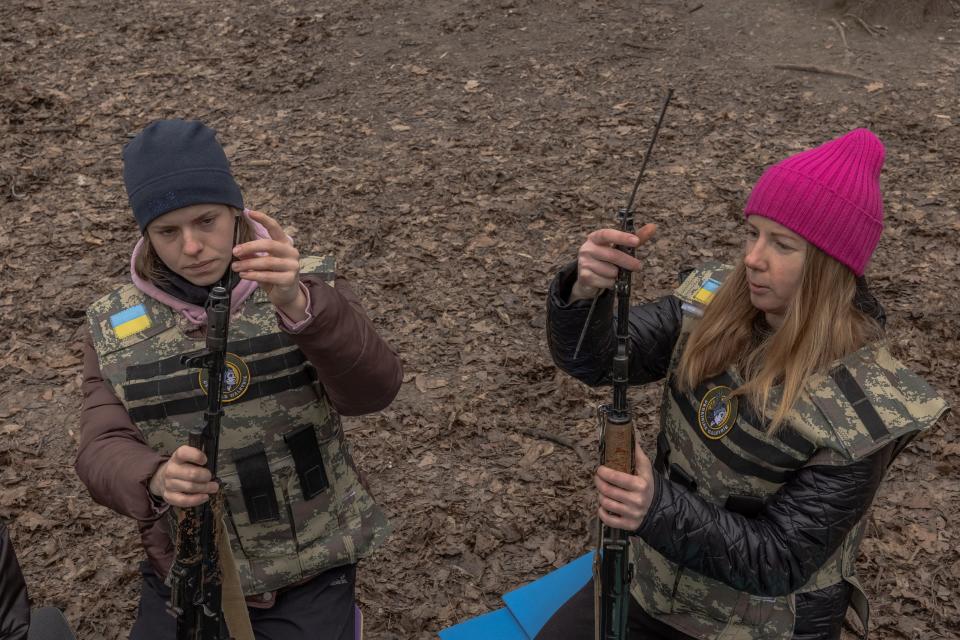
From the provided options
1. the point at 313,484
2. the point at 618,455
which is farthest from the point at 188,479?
the point at 618,455

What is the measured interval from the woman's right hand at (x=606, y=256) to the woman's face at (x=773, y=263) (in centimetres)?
51

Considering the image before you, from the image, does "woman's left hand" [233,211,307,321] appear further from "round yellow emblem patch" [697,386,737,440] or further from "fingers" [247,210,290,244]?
"round yellow emblem patch" [697,386,737,440]

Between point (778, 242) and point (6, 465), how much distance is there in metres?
4.34

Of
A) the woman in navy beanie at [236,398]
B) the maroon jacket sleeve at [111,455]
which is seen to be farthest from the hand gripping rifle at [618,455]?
the maroon jacket sleeve at [111,455]

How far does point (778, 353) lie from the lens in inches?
104

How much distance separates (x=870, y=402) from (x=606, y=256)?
3.16 feet

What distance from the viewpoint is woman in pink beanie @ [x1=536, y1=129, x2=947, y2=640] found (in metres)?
2.52

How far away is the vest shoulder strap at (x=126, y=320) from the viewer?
2.84m

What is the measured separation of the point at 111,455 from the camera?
2715mm

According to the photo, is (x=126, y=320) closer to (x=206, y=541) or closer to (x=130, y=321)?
(x=130, y=321)

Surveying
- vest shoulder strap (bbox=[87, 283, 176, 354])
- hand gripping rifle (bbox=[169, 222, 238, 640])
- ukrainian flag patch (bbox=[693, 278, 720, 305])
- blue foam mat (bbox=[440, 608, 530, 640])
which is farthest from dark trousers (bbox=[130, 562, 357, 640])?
ukrainian flag patch (bbox=[693, 278, 720, 305])

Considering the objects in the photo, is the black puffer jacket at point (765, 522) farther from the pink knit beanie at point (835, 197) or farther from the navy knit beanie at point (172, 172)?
the navy knit beanie at point (172, 172)

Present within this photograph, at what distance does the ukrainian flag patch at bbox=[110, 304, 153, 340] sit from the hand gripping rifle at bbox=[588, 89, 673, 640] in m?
1.44

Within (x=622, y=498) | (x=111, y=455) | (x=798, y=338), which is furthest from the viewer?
(x=111, y=455)
